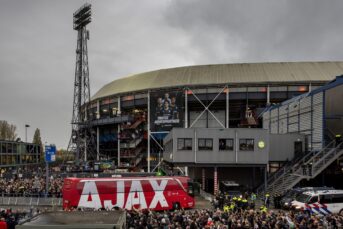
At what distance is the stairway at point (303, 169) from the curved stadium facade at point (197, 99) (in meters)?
25.1

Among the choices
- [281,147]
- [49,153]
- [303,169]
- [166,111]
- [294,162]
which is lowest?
[303,169]

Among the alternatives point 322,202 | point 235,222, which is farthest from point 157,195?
point 235,222

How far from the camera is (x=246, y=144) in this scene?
1709 inches

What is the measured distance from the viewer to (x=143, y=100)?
276 feet

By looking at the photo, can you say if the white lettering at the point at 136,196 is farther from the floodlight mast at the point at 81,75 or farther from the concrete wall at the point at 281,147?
the floodlight mast at the point at 81,75

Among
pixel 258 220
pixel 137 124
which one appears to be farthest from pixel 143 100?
pixel 258 220

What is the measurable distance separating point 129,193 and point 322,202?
15542mm

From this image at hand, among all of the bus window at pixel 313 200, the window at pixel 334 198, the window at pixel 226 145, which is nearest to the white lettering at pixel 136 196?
the bus window at pixel 313 200

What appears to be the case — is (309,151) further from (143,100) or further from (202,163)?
(143,100)

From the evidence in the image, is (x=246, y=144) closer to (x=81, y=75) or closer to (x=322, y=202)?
(x=322, y=202)

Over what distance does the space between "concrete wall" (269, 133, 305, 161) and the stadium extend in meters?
21.2

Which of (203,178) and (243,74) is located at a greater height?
(243,74)

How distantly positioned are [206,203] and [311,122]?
16.9 metres

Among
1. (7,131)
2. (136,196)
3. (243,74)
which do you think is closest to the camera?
(136,196)
